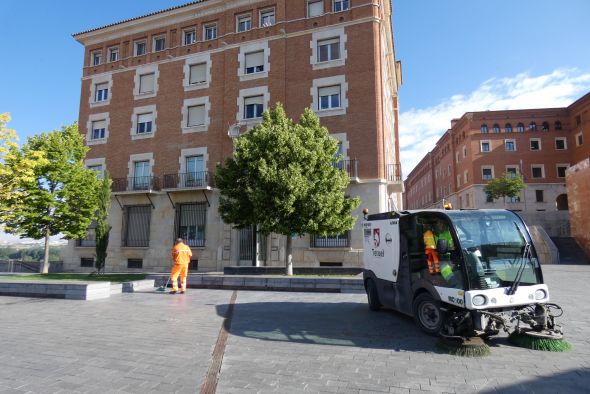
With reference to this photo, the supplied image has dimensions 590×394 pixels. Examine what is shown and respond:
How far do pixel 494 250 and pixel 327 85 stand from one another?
15.8 metres

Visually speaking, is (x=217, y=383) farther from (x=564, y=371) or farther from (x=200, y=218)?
(x=200, y=218)

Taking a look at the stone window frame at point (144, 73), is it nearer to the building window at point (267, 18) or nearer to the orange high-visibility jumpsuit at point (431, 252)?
the building window at point (267, 18)

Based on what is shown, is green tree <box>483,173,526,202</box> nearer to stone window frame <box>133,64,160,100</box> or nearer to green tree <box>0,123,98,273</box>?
stone window frame <box>133,64,160,100</box>

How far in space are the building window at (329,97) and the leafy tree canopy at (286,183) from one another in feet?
17.1

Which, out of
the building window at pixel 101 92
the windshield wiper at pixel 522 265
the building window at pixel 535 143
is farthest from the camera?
the building window at pixel 535 143

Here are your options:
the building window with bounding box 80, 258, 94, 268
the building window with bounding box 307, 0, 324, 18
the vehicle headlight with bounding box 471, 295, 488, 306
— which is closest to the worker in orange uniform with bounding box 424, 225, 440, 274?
the vehicle headlight with bounding box 471, 295, 488, 306

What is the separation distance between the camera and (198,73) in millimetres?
22688

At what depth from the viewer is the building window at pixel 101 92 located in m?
→ 24.7

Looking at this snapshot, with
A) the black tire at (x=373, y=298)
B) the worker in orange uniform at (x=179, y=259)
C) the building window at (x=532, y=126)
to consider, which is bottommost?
the black tire at (x=373, y=298)

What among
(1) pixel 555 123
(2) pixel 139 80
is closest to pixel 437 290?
(2) pixel 139 80

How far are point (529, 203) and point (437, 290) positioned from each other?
147 feet

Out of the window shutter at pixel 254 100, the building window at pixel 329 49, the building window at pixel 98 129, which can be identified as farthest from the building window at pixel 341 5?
the building window at pixel 98 129

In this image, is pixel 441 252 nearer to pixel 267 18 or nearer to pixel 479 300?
pixel 479 300

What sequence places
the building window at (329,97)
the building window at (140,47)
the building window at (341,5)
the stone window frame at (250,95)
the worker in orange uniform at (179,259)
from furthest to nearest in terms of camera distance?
the building window at (140,47), the stone window frame at (250,95), the building window at (341,5), the building window at (329,97), the worker in orange uniform at (179,259)
